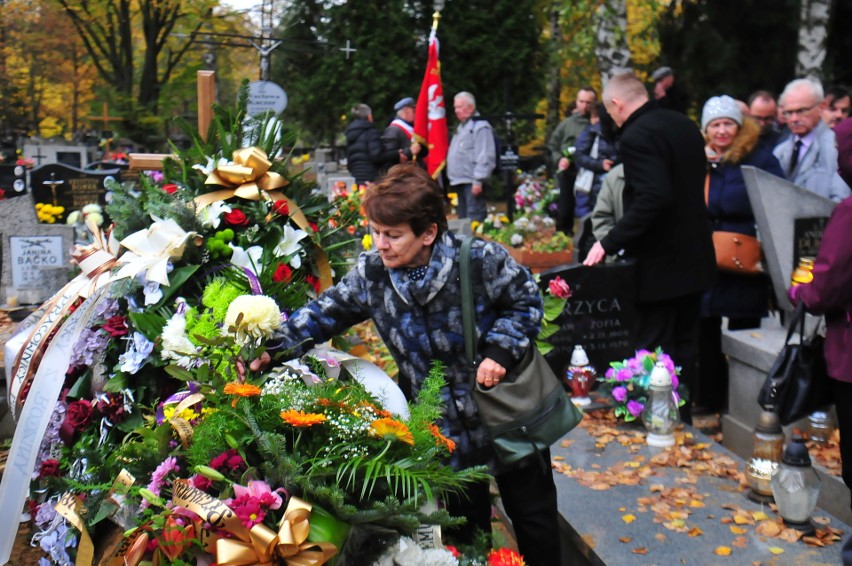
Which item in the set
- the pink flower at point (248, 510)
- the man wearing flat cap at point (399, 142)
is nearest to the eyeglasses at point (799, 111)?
the pink flower at point (248, 510)

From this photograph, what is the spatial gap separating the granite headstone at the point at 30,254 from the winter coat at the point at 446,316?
3.55 metres

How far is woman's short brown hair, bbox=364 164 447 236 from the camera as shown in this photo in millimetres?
2822

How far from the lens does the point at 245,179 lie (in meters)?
3.71

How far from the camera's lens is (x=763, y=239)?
5348 millimetres

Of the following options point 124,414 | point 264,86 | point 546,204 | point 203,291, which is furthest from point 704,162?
point 264,86

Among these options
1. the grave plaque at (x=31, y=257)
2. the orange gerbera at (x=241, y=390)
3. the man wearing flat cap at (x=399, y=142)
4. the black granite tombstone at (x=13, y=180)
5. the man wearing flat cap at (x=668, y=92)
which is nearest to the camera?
the orange gerbera at (x=241, y=390)

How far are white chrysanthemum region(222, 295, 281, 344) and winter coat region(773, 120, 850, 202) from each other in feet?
13.0

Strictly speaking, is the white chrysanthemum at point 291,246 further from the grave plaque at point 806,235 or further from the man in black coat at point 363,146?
the man in black coat at point 363,146

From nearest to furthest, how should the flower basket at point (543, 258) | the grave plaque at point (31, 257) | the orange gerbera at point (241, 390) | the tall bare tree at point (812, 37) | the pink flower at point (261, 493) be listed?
1. the pink flower at point (261, 493)
2. the orange gerbera at point (241, 390)
3. the grave plaque at point (31, 257)
4. the flower basket at point (543, 258)
5. the tall bare tree at point (812, 37)

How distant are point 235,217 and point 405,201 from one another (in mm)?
988

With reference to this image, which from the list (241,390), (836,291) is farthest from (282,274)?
(836,291)

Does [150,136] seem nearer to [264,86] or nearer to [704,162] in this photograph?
[264,86]

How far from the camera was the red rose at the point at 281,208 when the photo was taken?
146 inches

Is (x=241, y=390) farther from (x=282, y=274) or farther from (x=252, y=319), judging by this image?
(x=282, y=274)
